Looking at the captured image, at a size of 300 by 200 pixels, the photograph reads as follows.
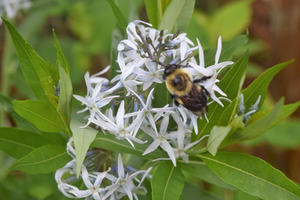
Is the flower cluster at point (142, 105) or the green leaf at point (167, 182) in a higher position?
the flower cluster at point (142, 105)

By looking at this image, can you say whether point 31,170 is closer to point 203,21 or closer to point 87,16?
point 87,16

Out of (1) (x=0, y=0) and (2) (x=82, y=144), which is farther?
(1) (x=0, y=0)

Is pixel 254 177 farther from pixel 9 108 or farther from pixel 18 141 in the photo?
pixel 9 108

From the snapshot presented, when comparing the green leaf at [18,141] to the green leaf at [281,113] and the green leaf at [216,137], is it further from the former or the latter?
the green leaf at [281,113]

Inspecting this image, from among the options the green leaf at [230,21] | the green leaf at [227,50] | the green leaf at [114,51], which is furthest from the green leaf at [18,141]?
the green leaf at [230,21]

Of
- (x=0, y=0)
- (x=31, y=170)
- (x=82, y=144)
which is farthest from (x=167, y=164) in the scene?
(x=0, y=0)

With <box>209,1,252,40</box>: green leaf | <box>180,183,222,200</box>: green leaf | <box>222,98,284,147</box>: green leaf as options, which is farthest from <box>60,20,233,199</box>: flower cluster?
<box>209,1,252,40</box>: green leaf
